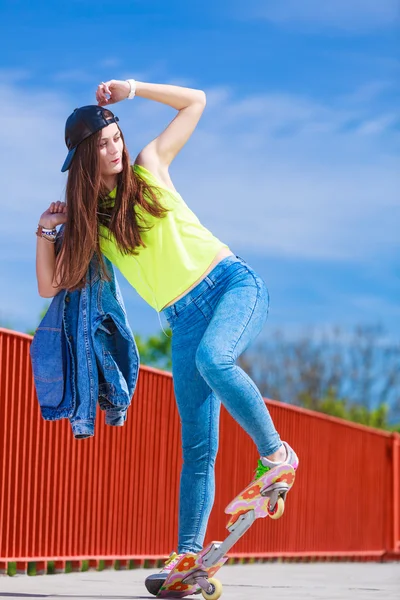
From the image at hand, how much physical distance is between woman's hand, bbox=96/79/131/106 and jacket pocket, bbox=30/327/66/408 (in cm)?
92

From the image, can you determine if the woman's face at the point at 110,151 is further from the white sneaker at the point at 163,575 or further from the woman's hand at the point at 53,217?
the white sneaker at the point at 163,575

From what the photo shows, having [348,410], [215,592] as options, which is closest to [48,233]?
[215,592]

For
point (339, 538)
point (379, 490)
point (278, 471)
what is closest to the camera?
point (278, 471)

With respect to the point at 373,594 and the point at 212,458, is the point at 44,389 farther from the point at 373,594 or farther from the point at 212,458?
the point at 373,594

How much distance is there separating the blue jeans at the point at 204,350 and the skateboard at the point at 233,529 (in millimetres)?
93

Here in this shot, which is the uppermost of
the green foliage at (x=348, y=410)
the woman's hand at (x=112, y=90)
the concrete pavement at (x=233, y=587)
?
the green foliage at (x=348, y=410)

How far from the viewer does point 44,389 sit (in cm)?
415

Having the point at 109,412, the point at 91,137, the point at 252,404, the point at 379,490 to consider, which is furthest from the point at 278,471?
the point at 379,490

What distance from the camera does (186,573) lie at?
12.8 feet

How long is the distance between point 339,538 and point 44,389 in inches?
376

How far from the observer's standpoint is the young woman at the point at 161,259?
3.94 meters

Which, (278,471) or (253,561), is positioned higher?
(278,471)

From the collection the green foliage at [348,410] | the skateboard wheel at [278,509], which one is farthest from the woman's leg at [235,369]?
the green foliage at [348,410]

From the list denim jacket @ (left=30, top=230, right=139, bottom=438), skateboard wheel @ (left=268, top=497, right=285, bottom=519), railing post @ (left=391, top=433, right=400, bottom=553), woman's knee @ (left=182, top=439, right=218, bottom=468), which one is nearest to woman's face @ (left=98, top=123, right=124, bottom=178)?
denim jacket @ (left=30, top=230, right=139, bottom=438)
